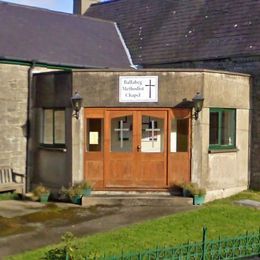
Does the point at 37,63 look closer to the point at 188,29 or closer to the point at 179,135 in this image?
the point at 179,135

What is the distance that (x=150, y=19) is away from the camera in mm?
20812

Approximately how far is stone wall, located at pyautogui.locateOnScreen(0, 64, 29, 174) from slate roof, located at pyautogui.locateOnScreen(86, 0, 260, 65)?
17.3 ft

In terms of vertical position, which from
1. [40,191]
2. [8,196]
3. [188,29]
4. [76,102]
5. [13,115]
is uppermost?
[188,29]

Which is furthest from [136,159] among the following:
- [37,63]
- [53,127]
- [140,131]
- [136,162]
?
[37,63]

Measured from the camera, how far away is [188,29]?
1880 centimetres

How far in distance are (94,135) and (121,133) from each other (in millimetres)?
789

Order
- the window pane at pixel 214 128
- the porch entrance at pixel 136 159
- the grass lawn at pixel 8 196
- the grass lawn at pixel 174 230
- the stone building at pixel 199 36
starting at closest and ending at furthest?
the grass lawn at pixel 174 230, the porch entrance at pixel 136 159, the window pane at pixel 214 128, the grass lawn at pixel 8 196, the stone building at pixel 199 36

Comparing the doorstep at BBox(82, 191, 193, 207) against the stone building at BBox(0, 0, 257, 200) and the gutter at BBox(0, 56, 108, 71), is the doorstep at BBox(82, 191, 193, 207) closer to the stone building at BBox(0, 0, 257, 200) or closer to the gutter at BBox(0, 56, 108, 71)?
the stone building at BBox(0, 0, 257, 200)

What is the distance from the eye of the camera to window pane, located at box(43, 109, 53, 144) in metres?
15.2

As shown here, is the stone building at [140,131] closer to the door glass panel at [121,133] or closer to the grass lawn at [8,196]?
the door glass panel at [121,133]

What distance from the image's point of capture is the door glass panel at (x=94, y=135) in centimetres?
1431

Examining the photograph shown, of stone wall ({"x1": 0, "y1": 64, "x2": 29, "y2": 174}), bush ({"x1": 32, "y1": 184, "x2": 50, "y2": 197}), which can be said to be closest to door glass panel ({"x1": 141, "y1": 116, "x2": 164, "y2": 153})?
bush ({"x1": 32, "y1": 184, "x2": 50, "y2": 197})

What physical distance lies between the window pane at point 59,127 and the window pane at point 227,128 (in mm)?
4828

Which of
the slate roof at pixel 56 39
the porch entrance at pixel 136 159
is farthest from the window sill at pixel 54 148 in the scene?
the slate roof at pixel 56 39
